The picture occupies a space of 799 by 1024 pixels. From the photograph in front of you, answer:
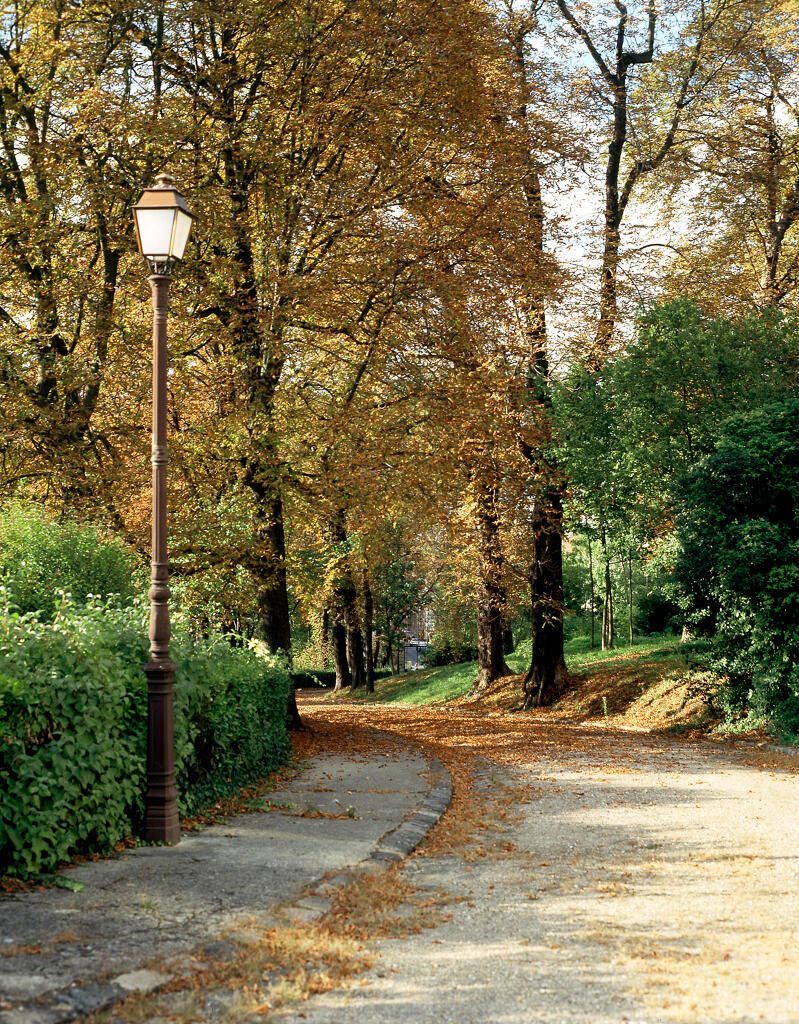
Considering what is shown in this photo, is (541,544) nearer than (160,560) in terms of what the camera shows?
No

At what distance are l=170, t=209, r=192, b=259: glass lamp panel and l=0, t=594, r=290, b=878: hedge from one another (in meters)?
3.08

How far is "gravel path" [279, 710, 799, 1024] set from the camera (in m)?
4.21

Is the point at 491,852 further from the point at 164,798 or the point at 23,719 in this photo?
the point at 23,719

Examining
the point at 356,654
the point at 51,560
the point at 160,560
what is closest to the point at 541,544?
the point at 51,560

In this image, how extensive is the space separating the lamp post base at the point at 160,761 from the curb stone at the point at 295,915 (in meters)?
1.54

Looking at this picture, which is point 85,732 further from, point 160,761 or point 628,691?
point 628,691

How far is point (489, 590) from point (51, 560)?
48.5ft

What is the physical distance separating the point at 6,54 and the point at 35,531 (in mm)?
8104

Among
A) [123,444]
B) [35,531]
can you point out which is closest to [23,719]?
[35,531]

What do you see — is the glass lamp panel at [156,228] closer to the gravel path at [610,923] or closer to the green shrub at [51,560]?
the green shrub at [51,560]

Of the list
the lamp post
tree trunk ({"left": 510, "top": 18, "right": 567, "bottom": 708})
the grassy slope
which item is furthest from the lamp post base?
tree trunk ({"left": 510, "top": 18, "right": 567, "bottom": 708})

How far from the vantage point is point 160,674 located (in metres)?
7.48

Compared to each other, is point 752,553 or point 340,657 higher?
point 752,553

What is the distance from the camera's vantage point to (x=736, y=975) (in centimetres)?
451
